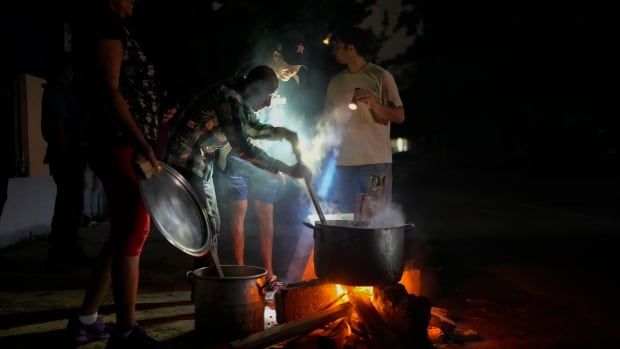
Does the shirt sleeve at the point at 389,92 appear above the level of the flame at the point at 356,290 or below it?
above

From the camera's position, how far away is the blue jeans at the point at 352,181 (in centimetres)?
528

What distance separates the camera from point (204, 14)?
51.6ft

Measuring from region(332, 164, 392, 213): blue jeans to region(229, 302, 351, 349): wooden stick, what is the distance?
153 cm

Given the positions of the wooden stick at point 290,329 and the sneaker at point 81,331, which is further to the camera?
the sneaker at point 81,331

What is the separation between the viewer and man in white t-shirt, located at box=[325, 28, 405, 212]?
5254 mm

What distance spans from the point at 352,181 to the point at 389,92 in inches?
35.6

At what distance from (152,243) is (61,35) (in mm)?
4610

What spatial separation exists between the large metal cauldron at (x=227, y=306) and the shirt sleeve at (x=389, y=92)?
87.7 inches

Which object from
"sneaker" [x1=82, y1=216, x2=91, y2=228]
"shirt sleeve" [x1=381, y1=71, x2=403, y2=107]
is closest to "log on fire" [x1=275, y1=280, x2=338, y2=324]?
"shirt sleeve" [x1=381, y1=71, x2=403, y2=107]

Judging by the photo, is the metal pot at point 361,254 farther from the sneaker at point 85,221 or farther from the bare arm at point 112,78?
the sneaker at point 85,221

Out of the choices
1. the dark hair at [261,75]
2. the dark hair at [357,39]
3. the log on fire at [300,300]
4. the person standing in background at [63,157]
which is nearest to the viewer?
the log on fire at [300,300]

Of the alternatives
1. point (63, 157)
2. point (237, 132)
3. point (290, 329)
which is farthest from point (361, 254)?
point (63, 157)

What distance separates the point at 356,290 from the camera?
4.21 meters

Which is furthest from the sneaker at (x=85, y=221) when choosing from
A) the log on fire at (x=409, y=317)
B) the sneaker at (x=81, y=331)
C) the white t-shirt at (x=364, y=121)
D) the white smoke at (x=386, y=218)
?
the log on fire at (x=409, y=317)
